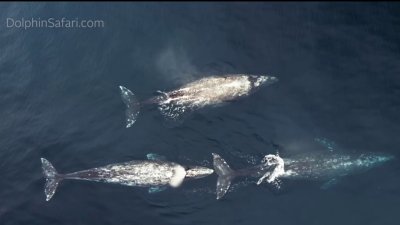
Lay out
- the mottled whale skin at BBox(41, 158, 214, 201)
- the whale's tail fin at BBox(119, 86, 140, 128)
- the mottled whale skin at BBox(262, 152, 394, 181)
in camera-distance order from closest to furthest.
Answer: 1. the mottled whale skin at BBox(41, 158, 214, 201)
2. the whale's tail fin at BBox(119, 86, 140, 128)
3. the mottled whale skin at BBox(262, 152, 394, 181)

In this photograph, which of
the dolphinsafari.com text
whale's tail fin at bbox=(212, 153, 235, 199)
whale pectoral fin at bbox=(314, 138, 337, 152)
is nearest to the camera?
whale's tail fin at bbox=(212, 153, 235, 199)

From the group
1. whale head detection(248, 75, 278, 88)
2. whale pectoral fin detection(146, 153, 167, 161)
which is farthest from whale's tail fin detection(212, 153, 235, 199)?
whale head detection(248, 75, 278, 88)

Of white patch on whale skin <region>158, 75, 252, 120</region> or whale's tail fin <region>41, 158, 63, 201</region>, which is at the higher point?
white patch on whale skin <region>158, 75, 252, 120</region>

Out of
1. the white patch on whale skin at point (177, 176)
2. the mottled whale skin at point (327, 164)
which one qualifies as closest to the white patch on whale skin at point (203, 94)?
the white patch on whale skin at point (177, 176)

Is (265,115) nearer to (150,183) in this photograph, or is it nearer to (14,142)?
(150,183)

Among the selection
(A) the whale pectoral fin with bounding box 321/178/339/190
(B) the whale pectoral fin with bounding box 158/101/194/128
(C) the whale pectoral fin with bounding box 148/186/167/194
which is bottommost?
(A) the whale pectoral fin with bounding box 321/178/339/190

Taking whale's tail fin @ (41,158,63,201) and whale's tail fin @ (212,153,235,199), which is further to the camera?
whale's tail fin @ (212,153,235,199)

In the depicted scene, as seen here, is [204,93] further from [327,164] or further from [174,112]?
[327,164]

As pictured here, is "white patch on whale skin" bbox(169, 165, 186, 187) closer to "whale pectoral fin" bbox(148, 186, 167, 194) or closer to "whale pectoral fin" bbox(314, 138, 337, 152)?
"whale pectoral fin" bbox(148, 186, 167, 194)
